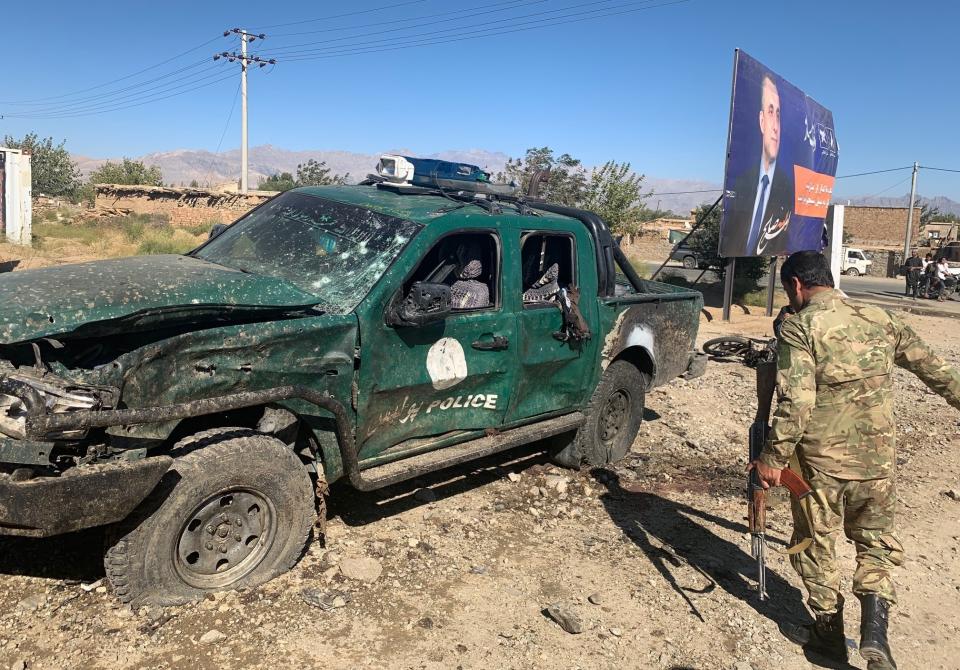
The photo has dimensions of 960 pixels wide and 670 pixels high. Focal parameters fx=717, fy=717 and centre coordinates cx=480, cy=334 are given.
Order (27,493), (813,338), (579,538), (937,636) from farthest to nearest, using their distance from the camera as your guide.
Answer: (579,538)
(937,636)
(813,338)
(27,493)

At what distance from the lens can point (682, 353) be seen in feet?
19.6

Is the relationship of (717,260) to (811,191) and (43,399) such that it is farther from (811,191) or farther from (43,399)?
(43,399)

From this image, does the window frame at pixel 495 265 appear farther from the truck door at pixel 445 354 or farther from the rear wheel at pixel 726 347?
the rear wheel at pixel 726 347

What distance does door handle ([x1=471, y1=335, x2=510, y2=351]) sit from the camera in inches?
159

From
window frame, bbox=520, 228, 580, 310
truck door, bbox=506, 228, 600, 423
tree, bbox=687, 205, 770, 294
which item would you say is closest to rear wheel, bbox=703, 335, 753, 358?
truck door, bbox=506, 228, 600, 423

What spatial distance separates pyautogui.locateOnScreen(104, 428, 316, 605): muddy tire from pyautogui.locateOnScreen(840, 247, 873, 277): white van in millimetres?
37105

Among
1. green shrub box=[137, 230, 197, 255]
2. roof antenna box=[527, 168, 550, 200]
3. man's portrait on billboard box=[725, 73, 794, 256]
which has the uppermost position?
man's portrait on billboard box=[725, 73, 794, 256]

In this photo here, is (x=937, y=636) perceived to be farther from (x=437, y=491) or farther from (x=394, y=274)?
(x=394, y=274)

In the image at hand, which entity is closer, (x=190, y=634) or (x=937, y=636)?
(x=190, y=634)

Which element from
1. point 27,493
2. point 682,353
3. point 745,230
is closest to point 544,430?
point 682,353

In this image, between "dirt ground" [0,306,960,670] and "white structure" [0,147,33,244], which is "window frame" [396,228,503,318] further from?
"white structure" [0,147,33,244]

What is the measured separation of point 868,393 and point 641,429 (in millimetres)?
3416

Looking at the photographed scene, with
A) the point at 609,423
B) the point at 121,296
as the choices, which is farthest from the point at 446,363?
the point at 609,423

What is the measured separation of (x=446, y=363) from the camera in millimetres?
3879
